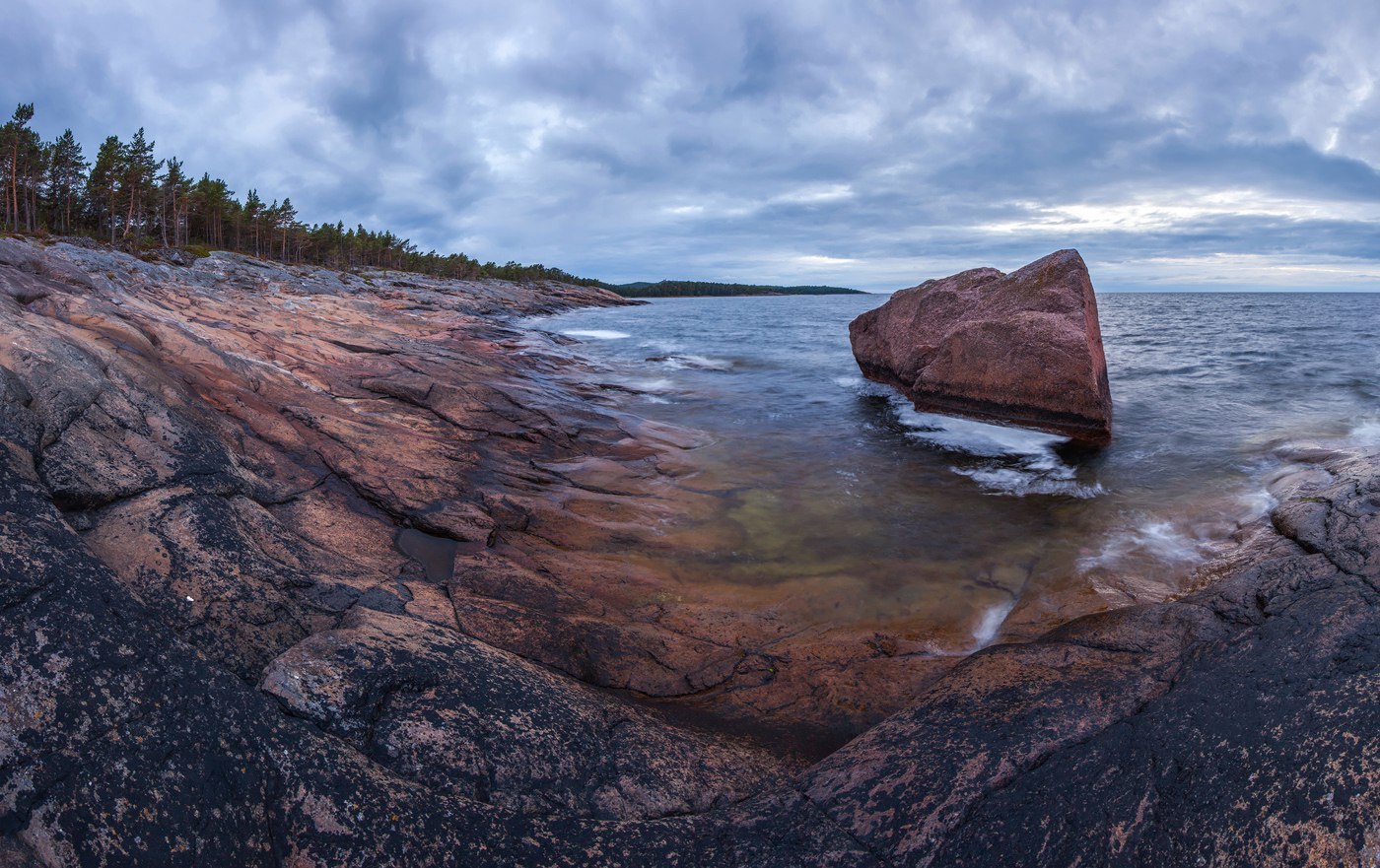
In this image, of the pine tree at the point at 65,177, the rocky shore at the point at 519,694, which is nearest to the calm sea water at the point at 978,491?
the rocky shore at the point at 519,694

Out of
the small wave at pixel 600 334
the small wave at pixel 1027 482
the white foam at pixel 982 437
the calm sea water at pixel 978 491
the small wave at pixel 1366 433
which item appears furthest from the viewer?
the small wave at pixel 600 334

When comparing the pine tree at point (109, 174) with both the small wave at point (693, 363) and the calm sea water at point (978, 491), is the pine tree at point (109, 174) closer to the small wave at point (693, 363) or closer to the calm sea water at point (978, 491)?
the small wave at point (693, 363)

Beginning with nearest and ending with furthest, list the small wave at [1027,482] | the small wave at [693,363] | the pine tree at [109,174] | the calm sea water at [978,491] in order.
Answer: the calm sea water at [978,491] < the small wave at [1027,482] < the small wave at [693,363] < the pine tree at [109,174]

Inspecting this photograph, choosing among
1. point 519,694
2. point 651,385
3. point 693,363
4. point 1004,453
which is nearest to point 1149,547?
point 1004,453

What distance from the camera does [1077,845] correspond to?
2896 millimetres

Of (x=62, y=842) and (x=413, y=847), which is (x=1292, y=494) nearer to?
(x=413, y=847)

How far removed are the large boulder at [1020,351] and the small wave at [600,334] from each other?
26628mm

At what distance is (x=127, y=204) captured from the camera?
193ft

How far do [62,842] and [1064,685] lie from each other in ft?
16.5

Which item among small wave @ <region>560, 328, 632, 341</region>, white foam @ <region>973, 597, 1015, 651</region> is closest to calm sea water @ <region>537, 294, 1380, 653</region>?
white foam @ <region>973, 597, 1015, 651</region>

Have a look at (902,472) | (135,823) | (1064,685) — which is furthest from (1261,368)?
(135,823)

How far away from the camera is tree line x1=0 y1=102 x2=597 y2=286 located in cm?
5147

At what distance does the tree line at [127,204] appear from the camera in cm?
5147

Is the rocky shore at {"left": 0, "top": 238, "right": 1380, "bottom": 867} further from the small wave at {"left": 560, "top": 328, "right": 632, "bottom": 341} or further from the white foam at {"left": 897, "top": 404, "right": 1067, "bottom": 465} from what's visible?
the small wave at {"left": 560, "top": 328, "right": 632, "bottom": 341}
